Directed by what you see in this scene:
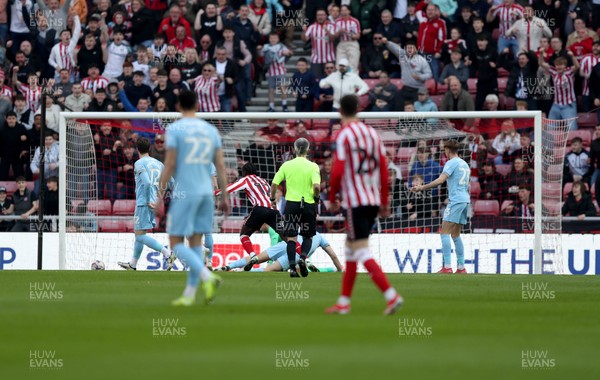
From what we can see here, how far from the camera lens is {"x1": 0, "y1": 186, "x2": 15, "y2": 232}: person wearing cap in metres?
24.1

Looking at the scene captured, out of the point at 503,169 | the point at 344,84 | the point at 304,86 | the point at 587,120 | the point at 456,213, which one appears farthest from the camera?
the point at 304,86

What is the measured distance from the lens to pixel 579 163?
2470 centimetres

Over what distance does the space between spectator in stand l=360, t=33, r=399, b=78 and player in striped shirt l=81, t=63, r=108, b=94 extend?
6.04m

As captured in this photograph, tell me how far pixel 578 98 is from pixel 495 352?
18449 mm

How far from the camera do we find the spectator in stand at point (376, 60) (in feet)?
89.1

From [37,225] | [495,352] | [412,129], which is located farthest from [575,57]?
[495,352]

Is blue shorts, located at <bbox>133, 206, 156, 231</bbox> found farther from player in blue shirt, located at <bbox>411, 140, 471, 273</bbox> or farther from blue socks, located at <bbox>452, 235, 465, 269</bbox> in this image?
blue socks, located at <bbox>452, 235, 465, 269</bbox>

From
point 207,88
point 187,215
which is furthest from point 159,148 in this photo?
point 187,215

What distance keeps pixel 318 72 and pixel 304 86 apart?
1.02 meters

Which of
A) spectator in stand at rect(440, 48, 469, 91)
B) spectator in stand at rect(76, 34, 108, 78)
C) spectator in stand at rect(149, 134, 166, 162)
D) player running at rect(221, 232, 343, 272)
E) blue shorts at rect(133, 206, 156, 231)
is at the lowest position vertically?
player running at rect(221, 232, 343, 272)

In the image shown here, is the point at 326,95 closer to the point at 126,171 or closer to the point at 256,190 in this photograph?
the point at 126,171

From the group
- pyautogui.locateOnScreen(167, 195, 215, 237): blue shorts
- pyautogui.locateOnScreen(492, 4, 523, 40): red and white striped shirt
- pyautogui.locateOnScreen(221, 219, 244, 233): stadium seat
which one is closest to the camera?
pyautogui.locateOnScreen(167, 195, 215, 237): blue shorts

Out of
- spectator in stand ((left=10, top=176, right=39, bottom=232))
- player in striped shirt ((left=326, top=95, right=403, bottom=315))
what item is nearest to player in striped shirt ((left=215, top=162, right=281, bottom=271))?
spectator in stand ((left=10, top=176, right=39, bottom=232))

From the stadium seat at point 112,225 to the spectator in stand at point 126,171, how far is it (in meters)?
0.93
